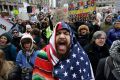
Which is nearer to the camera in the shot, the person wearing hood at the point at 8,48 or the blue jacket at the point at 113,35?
the person wearing hood at the point at 8,48

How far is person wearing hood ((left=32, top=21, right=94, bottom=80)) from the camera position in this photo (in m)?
3.29

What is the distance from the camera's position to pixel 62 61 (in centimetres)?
330

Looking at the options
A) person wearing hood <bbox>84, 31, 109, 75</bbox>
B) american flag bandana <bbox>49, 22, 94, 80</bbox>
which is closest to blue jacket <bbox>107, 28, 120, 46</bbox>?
person wearing hood <bbox>84, 31, 109, 75</bbox>

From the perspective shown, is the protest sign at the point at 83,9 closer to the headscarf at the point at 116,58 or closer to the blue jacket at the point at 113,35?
the blue jacket at the point at 113,35

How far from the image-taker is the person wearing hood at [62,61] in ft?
10.8

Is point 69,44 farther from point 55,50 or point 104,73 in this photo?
point 104,73

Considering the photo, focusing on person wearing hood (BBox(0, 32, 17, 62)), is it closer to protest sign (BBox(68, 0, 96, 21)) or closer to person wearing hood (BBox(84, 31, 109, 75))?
person wearing hood (BBox(84, 31, 109, 75))

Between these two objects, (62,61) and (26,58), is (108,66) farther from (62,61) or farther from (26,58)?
(26,58)

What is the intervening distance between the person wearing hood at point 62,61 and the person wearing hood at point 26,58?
1.96 metres

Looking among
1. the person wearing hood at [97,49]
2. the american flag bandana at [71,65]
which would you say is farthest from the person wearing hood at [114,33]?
the american flag bandana at [71,65]

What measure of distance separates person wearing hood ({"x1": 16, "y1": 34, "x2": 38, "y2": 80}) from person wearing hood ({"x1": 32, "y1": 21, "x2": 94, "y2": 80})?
1.96 meters

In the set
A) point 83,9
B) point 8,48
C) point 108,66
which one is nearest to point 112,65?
point 108,66

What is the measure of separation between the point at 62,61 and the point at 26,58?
222cm

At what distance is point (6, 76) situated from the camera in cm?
472
